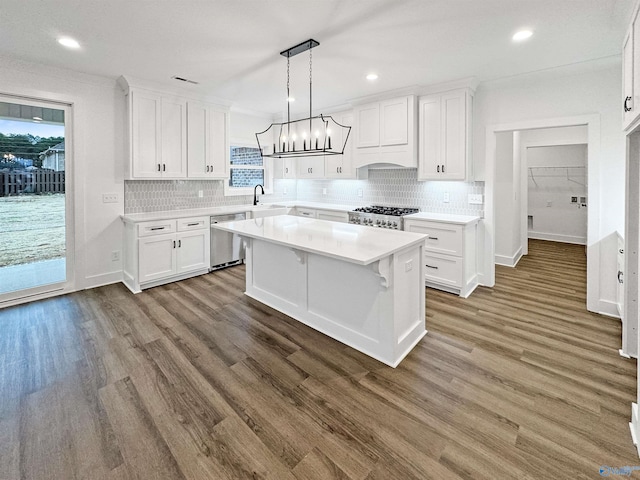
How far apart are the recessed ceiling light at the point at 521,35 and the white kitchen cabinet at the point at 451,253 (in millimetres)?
1863

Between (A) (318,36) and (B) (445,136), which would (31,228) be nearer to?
(A) (318,36)

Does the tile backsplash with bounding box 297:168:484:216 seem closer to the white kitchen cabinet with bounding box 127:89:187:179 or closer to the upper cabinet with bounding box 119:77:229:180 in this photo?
the upper cabinet with bounding box 119:77:229:180

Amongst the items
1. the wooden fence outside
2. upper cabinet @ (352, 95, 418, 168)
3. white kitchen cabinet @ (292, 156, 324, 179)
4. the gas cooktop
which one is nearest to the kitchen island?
the gas cooktop

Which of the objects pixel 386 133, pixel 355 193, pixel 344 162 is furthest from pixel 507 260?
pixel 344 162

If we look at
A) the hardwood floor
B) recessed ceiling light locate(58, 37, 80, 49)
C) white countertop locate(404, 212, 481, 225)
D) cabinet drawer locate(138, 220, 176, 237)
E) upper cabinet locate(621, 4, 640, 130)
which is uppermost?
recessed ceiling light locate(58, 37, 80, 49)

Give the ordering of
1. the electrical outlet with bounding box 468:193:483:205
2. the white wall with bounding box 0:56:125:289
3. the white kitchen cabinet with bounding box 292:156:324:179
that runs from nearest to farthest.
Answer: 1. the white wall with bounding box 0:56:125:289
2. the electrical outlet with bounding box 468:193:483:205
3. the white kitchen cabinet with bounding box 292:156:324:179

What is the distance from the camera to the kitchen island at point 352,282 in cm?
244

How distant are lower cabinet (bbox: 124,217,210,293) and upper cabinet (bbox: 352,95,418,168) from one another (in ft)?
8.70

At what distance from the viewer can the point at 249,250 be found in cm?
380

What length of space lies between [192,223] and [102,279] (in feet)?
4.53

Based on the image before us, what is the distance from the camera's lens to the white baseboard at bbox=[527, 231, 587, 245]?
6.77m

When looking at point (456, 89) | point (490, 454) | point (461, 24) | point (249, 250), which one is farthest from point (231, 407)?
point (456, 89)

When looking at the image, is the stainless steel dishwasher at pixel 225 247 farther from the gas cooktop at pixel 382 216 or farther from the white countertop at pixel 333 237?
the gas cooktop at pixel 382 216

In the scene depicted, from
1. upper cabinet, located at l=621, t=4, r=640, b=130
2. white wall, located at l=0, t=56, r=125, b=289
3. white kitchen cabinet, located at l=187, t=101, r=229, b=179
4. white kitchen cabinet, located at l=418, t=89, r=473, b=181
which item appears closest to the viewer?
upper cabinet, located at l=621, t=4, r=640, b=130
